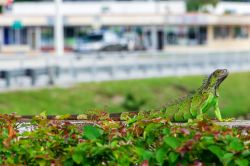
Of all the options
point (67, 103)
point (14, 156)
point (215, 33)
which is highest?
point (14, 156)

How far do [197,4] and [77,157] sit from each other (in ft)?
281

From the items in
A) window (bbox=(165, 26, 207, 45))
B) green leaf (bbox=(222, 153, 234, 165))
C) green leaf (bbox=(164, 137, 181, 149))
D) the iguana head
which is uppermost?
green leaf (bbox=(164, 137, 181, 149))

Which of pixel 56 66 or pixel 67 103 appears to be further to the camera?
pixel 56 66

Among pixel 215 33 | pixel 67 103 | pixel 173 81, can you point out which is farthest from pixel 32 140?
pixel 215 33

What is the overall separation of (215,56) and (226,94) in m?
8.35

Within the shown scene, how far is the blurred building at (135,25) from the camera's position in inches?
2820

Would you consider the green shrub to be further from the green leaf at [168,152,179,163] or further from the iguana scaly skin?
the iguana scaly skin

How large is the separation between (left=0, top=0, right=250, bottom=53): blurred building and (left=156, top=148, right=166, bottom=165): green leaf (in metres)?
61.3

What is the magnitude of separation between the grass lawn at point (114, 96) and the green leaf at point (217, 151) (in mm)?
24625

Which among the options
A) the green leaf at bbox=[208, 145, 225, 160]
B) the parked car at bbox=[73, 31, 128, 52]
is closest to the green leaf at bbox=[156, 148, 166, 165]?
the green leaf at bbox=[208, 145, 225, 160]

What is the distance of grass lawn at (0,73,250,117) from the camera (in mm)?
34922

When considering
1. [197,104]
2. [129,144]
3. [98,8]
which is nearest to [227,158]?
[129,144]

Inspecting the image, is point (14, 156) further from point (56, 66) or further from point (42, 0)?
point (42, 0)

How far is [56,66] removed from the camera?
39969 millimetres
